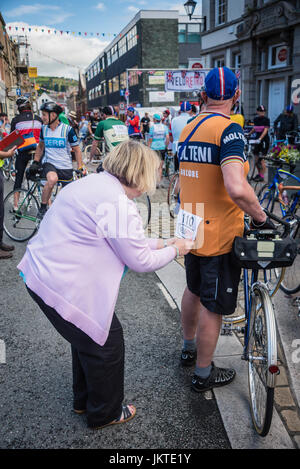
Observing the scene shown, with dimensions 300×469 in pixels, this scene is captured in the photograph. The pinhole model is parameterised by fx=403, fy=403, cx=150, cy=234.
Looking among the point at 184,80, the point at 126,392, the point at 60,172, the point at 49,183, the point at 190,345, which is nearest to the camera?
the point at 126,392

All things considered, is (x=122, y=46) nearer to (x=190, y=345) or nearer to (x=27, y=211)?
(x=27, y=211)

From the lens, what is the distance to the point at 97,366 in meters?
2.33

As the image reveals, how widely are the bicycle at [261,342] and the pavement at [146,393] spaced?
0.49 ft

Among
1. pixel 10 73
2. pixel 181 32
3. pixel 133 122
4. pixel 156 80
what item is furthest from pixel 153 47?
pixel 133 122

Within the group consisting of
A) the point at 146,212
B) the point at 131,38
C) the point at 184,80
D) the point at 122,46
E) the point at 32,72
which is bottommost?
the point at 146,212

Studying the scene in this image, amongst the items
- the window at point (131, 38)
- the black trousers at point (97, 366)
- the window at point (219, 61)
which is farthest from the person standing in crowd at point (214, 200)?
the window at point (131, 38)

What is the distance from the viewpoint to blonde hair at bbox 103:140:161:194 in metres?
2.12

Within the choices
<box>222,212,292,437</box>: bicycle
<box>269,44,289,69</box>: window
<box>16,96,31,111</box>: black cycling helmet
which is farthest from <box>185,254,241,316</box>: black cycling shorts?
<box>269,44,289,69</box>: window

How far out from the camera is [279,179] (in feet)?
18.8

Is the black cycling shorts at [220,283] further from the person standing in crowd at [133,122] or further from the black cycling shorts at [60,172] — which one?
the person standing in crowd at [133,122]

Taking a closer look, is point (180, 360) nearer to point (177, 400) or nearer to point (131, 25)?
point (177, 400)

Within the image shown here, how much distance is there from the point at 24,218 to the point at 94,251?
505cm
